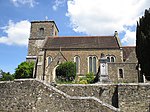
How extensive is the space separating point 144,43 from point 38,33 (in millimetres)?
34265

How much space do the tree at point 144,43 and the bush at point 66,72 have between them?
1292 cm

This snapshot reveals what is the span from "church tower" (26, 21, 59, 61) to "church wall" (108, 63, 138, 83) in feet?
78.0

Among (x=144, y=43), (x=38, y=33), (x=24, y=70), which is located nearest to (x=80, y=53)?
(x=24, y=70)

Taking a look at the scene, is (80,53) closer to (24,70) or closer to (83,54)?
(83,54)

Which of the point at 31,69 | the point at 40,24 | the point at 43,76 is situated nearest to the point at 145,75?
the point at 43,76

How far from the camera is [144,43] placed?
22328 mm

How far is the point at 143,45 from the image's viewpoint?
22.5 m

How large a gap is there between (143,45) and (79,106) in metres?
13.1

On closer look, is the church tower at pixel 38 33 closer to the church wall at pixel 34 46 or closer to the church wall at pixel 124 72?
the church wall at pixel 34 46

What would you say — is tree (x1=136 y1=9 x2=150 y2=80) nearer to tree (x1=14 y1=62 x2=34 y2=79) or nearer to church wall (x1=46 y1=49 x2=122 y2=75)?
church wall (x1=46 y1=49 x2=122 y2=75)

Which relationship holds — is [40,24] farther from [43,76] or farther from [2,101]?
[2,101]

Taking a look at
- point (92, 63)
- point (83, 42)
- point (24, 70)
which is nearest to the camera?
point (92, 63)

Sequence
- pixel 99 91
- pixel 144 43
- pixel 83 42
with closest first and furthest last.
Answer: pixel 99 91 < pixel 144 43 < pixel 83 42

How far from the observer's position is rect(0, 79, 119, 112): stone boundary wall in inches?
478
